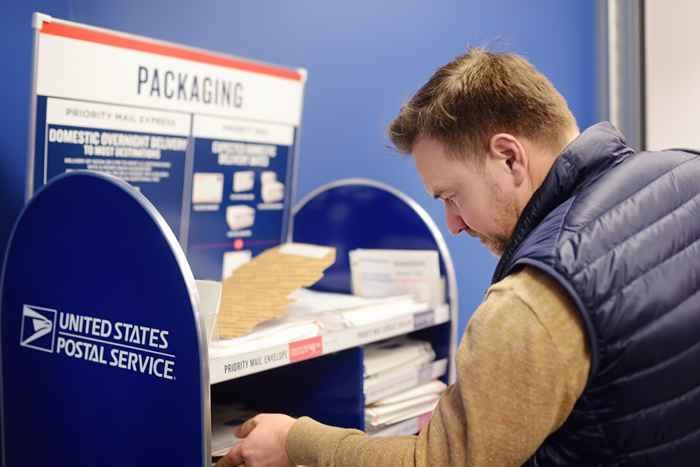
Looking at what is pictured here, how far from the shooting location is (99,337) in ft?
4.19

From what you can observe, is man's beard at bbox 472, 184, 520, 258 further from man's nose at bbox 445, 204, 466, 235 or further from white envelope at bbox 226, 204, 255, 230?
white envelope at bbox 226, 204, 255, 230

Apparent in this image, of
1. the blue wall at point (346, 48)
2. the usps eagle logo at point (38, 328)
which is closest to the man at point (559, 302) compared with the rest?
the blue wall at point (346, 48)

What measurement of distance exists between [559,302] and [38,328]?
926mm

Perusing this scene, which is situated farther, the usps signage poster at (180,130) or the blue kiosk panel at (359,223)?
the blue kiosk panel at (359,223)

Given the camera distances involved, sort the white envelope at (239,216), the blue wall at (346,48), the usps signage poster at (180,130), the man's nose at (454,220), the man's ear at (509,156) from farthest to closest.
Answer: the white envelope at (239,216) < the blue wall at (346,48) < the usps signage poster at (180,130) < the man's nose at (454,220) < the man's ear at (509,156)

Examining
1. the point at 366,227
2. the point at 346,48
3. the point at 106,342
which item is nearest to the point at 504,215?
the point at 106,342

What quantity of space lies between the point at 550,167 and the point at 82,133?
92 cm

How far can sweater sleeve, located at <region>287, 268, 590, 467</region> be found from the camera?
0.93 meters

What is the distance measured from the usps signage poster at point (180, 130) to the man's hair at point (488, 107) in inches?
27.7

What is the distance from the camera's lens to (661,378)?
987 millimetres

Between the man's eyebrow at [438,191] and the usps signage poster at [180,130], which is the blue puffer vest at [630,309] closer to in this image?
the man's eyebrow at [438,191]

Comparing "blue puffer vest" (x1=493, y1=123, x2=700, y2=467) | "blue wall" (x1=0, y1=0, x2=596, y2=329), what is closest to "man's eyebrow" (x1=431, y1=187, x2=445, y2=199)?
"blue puffer vest" (x1=493, y1=123, x2=700, y2=467)

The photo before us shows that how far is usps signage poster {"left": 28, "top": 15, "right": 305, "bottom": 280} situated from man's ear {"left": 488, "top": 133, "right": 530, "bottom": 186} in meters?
0.83

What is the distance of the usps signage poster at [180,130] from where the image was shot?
4.84 ft
